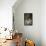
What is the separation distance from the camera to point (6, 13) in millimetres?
4121

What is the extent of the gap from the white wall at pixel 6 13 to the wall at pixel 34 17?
1.20 metres

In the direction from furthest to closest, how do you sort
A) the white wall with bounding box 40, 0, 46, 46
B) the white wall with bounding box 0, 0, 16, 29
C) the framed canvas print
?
the framed canvas print, the white wall with bounding box 40, 0, 46, 46, the white wall with bounding box 0, 0, 16, 29

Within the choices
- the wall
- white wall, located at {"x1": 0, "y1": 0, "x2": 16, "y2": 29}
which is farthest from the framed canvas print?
white wall, located at {"x1": 0, "y1": 0, "x2": 16, "y2": 29}

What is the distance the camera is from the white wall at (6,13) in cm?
408

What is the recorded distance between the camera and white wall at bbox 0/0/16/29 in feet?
13.4

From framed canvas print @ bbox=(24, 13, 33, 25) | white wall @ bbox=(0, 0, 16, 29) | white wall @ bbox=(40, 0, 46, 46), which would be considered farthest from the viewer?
framed canvas print @ bbox=(24, 13, 33, 25)

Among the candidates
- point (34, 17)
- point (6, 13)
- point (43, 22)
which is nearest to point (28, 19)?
point (34, 17)

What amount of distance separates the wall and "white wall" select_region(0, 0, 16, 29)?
120 cm

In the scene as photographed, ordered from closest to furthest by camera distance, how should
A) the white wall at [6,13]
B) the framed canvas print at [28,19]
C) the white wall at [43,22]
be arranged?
the white wall at [6,13], the white wall at [43,22], the framed canvas print at [28,19]

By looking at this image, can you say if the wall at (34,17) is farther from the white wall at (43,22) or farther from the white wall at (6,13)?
the white wall at (6,13)

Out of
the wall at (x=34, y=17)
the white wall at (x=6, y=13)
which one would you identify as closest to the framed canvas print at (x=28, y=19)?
the wall at (x=34, y=17)

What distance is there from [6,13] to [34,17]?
1.68m

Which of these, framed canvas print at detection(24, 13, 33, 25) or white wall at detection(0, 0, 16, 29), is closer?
white wall at detection(0, 0, 16, 29)

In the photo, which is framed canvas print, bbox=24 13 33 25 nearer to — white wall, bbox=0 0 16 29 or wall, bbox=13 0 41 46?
wall, bbox=13 0 41 46
